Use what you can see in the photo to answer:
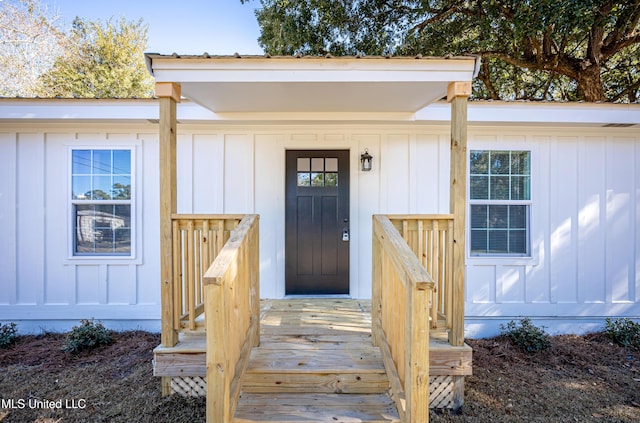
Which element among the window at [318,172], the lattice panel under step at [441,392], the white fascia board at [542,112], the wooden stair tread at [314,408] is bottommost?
the lattice panel under step at [441,392]

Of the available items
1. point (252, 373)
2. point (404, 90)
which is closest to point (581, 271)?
point (404, 90)

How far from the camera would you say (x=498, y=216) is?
419 cm

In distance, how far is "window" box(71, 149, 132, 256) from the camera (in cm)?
407

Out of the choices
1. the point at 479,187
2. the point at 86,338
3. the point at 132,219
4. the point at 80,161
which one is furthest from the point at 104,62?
the point at 479,187

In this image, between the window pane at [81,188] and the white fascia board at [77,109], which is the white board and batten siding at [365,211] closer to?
the window pane at [81,188]

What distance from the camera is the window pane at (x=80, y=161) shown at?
160 inches

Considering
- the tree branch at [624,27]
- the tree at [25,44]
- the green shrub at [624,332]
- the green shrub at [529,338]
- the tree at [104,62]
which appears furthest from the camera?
the tree at [104,62]

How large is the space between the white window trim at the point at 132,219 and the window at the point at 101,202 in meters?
0.03

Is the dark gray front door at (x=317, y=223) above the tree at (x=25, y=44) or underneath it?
underneath

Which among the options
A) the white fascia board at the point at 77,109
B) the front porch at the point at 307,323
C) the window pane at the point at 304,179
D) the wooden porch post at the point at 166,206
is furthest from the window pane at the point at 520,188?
the white fascia board at the point at 77,109

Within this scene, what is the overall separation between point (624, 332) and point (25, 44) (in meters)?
16.5

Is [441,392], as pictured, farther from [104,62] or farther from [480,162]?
[104,62]

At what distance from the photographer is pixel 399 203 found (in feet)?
13.7

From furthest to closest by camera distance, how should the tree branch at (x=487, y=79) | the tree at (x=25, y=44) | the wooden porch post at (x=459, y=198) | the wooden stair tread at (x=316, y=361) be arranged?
1. the tree at (x=25, y=44)
2. the tree branch at (x=487, y=79)
3. the wooden porch post at (x=459, y=198)
4. the wooden stair tread at (x=316, y=361)
